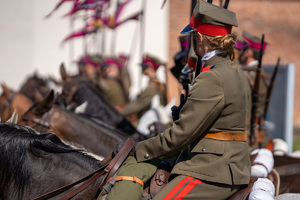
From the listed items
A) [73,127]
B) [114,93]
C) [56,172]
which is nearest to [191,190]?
[56,172]

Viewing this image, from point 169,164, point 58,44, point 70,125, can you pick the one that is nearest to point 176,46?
point 58,44

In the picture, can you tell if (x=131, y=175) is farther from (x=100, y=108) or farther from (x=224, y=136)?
(x=100, y=108)

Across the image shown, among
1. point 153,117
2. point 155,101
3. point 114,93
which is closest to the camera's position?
point 153,117

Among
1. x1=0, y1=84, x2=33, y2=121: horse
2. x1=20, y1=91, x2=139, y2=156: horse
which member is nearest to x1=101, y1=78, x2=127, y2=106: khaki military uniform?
x1=0, y1=84, x2=33, y2=121: horse

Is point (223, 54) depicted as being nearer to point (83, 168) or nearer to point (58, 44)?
point (83, 168)

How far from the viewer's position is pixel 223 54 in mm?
2561

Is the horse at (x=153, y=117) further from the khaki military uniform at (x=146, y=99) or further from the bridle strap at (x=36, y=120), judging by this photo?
the bridle strap at (x=36, y=120)

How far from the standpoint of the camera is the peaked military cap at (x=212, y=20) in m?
2.50

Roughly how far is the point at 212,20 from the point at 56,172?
140 centimetres

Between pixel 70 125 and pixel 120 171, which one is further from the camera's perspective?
pixel 70 125

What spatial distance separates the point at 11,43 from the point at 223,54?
632 inches

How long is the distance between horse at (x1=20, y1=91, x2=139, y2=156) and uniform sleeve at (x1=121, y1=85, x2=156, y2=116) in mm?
2216

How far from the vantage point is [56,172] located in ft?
8.66

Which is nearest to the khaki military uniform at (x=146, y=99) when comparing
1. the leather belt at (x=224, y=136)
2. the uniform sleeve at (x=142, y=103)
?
the uniform sleeve at (x=142, y=103)
